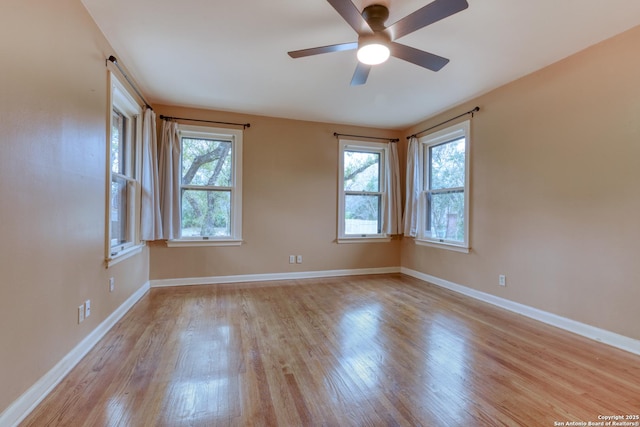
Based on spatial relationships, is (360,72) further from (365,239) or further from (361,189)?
(365,239)

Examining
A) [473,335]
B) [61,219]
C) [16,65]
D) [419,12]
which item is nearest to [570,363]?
[473,335]

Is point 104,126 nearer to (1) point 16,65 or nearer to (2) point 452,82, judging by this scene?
(1) point 16,65

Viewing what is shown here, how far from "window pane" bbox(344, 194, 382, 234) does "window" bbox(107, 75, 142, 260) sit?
3.03m

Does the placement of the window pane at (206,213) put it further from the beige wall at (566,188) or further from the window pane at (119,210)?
the beige wall at (566,188)

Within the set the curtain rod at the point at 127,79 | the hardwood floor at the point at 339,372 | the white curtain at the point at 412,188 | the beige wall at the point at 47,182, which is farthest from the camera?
the white curtain at the point at 412,188

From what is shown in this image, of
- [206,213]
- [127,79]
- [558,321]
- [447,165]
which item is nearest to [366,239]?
[447,165]

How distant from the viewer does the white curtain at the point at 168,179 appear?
3.98 meters

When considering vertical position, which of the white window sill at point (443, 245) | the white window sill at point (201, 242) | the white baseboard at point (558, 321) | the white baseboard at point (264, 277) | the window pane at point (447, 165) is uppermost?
the window pane at point (447, 165)

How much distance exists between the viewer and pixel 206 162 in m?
4.36

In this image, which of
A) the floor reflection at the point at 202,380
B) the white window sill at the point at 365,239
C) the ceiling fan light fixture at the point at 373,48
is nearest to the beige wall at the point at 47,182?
the floor reflection at the point at 202,380

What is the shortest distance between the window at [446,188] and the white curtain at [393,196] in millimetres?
440

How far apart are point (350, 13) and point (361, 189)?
3427 millimetres

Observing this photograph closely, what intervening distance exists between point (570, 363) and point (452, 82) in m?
2.83

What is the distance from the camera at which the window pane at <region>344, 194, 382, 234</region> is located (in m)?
5.02
